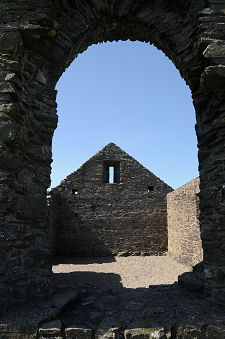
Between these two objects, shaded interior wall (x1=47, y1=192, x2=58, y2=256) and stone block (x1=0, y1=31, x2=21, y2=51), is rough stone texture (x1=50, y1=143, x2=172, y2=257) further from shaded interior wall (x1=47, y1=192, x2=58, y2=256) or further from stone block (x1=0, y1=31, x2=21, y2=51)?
stone block (x1=0, y1=31, x2=21, y2=51)

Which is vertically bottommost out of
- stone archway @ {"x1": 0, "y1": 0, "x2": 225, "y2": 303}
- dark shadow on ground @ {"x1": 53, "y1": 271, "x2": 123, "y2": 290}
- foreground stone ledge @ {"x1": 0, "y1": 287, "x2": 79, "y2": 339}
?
dark shadow on ground @ {"x1": 53, "y1": 271, "x2": 123, "y2": 290}

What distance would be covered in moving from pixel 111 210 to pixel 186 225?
14.8 ft

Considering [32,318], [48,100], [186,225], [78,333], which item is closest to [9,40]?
[48,100]

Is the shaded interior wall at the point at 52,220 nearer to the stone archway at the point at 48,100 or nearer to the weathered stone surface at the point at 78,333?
the stone archway at the point at 48,100

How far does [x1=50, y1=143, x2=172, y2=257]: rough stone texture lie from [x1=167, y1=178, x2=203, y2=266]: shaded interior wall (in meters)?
1.26

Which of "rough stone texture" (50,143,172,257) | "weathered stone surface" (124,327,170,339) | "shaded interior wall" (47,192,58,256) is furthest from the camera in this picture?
"rough stone texture" (50,143,172,257)

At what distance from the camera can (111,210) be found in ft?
39.9

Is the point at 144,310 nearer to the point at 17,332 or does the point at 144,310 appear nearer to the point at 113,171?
the point at 17,332

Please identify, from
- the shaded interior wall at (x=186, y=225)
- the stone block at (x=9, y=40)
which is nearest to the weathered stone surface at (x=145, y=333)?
the stone block at (x=9, y=40)

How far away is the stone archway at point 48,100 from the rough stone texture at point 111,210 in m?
8.55

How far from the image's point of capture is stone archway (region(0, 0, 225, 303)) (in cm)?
250

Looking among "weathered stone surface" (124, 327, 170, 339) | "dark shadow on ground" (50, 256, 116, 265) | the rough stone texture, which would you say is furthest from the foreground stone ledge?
the rough stone texture

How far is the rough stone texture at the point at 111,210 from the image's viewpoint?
1155cm

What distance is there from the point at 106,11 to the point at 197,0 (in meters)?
1.28
